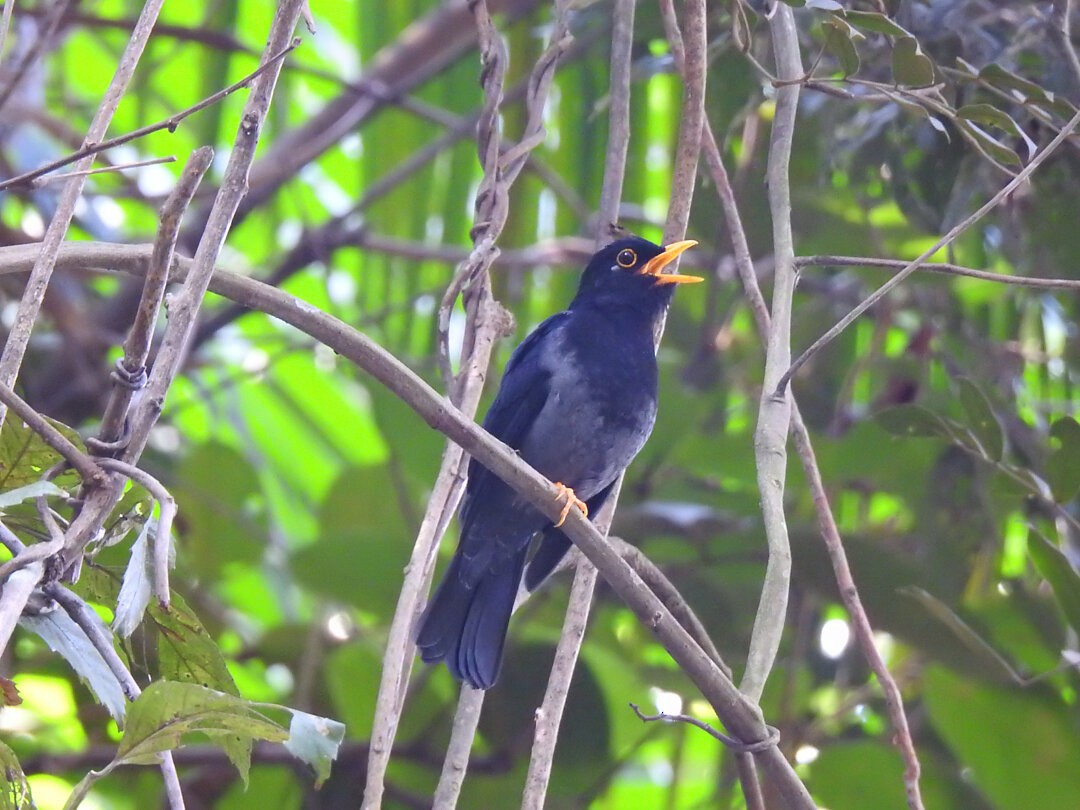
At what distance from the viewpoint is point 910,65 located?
2.23 metres

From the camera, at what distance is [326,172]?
19.6 ft

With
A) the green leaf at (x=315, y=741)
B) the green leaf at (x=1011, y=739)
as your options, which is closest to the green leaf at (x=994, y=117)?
the green leaf at (x=315, y=741)

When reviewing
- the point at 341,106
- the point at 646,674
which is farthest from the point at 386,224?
the point at 646,674

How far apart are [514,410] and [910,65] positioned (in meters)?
1.66

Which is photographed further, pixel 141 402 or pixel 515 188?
pixel 515 188

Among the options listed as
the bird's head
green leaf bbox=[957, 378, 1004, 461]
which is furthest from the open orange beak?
green leaf bbox=[957, 378, 1004, 461]

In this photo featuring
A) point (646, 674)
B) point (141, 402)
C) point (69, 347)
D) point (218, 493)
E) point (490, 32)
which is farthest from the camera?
point (218, 493)

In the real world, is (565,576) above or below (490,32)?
below

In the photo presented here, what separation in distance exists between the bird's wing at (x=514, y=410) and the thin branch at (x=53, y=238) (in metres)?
1.94

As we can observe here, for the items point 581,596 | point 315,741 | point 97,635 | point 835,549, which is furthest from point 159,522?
point 835,549

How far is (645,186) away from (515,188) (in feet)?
1.61

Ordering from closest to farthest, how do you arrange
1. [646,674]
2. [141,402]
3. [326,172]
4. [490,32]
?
[141,402] → [490,32] → [646,674] → [326,172]

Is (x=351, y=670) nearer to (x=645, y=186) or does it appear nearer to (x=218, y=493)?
(x=218, y=493)

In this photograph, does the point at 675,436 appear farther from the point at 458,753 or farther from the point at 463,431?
the point at 463,431
